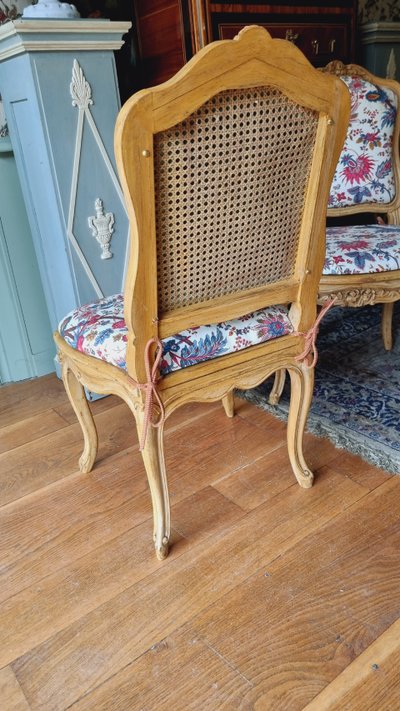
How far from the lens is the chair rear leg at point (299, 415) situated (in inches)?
53.9

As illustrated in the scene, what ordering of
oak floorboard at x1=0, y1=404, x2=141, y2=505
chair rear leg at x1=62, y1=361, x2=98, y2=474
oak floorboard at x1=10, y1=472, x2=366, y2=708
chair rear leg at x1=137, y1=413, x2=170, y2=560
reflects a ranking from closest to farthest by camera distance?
oak floorboard at x1=10, y1=472, x2=366, y2=708 < chair rear leg at x1=137, y1=413, x2=170, y2=560 < chair rear leg at x1=62, y1=361, x2=98, y2=474 < oak floorboard at x1=0, y1=404, x2=141, y2=505

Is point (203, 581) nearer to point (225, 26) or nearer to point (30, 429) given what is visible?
point (30, 429)

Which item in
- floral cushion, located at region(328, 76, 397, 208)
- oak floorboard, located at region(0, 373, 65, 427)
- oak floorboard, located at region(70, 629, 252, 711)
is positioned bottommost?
oak floorboard, located at region(0, 373, 65, 427)

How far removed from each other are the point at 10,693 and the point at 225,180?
0.98 metres

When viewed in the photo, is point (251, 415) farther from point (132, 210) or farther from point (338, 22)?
point (338, 22)

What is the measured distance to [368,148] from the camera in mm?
2045

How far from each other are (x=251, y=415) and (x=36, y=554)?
2.58ft

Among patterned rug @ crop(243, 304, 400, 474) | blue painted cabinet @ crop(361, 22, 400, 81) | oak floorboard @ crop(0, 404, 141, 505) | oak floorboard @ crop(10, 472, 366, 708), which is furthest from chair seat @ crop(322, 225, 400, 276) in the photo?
blue painted cabinet @ crop(361, 22, 400, 81)

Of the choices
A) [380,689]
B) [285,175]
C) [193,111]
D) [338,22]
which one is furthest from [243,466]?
[338,22]

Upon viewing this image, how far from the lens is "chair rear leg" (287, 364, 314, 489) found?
53.9 inches

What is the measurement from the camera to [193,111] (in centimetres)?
90

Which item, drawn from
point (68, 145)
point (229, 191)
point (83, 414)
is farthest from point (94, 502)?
point (68, 145)

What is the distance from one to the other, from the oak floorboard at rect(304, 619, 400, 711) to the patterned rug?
0.55 m

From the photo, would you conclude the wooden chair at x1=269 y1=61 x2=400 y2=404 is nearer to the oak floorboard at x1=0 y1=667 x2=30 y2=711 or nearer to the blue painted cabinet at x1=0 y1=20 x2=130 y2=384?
the blue painted cabinet at x1=0 y1=20 x2=130 y2=384
